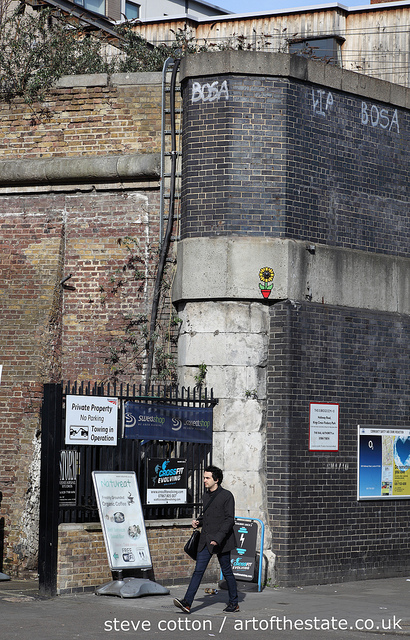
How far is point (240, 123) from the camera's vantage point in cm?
1308

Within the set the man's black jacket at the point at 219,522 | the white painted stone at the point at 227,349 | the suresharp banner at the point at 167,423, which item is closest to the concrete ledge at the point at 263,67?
the white painted stone at the point at 227,349

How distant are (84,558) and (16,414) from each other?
3.07 metres

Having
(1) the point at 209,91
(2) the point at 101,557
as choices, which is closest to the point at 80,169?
(1) the point at 209,91

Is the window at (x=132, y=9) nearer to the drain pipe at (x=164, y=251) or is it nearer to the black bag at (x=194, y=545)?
the drain pipe at (x=164, y=251)

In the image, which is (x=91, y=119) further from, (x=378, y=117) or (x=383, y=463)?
(x=383, y=463)

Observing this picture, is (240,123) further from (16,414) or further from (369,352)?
(16,414)

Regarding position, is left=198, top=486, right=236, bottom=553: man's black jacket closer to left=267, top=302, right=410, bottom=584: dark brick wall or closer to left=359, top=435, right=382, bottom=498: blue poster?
left=267, top=302, right=410, bottom=584: dark brick wall

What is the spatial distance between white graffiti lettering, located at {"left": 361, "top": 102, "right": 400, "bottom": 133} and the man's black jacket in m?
6.86

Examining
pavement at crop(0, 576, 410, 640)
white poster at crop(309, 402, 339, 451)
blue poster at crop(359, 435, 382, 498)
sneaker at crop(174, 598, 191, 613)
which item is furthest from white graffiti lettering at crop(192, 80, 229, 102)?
sneaker at crop(174, 598, 191, 613)

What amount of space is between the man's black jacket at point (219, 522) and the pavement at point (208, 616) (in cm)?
78

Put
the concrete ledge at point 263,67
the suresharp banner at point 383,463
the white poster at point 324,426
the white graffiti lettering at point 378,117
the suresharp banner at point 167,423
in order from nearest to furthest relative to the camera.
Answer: the suresharp banner at point 167,423
the white poster at point 324,426
the concrete ledge at point 263,67
the suresharp banner at point 383,463
the white graffiti lettering at point 378,117

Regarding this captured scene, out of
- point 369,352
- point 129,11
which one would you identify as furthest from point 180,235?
point 129,11

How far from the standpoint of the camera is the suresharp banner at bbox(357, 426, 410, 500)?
13633mm

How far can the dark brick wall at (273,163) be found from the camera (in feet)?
42.7
